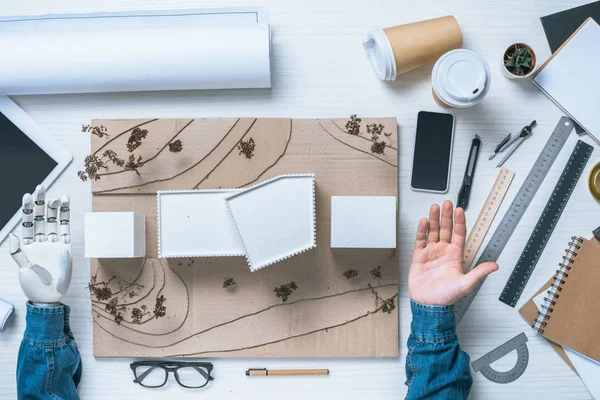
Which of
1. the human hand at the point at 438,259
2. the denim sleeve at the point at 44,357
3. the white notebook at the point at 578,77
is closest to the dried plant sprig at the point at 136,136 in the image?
the denim sleeve at the point at 44,357

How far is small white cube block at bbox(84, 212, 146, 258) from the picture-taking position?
3.30 ft

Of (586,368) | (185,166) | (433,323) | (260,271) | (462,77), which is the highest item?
(462,77)

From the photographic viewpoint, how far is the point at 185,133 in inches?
42.7

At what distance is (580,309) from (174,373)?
840mm

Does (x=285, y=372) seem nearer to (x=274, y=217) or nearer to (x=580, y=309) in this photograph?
(x=274, y=217)

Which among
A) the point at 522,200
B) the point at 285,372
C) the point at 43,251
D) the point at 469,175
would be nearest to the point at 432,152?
the point at 469,175

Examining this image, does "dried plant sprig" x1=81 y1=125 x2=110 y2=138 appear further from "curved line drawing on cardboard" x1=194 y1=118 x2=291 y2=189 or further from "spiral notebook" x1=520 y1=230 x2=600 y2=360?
"spiral notebook" x1=520 y1=230 x2=600 y2=360

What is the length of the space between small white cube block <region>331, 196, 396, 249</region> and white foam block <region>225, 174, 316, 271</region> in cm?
6

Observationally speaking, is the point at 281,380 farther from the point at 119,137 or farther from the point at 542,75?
the point at 542,75

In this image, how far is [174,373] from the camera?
109 cm

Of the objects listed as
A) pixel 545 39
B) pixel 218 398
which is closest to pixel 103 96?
pixel 218 398

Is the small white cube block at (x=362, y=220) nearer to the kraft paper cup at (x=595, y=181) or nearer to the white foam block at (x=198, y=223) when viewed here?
the white foam block at (x=198, y=223)

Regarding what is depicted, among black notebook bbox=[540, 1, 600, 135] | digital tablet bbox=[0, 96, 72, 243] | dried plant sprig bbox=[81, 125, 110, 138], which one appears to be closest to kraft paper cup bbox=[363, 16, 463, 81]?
black notebook bbox=[540, 1, 600, 135]

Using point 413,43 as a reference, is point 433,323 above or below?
below
